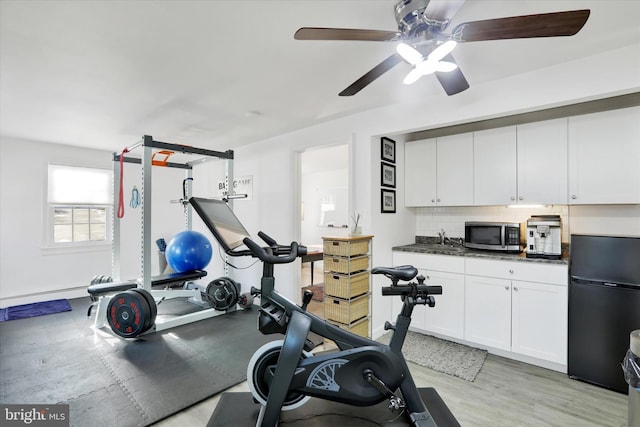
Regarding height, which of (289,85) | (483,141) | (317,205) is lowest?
(317,205)

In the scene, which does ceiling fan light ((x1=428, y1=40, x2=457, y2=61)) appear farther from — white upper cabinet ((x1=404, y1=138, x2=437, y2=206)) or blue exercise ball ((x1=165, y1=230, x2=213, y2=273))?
blue exercise ball ((x1=165, y1=230, x2=213, y2=273))

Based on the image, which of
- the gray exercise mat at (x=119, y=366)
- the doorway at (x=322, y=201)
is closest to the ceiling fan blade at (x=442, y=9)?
the gray exercise mat at (x=119, y=366)

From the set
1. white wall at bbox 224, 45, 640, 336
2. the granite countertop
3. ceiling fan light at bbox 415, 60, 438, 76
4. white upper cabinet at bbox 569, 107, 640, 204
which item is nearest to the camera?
ceiling fan light at bbox 415, 60, 438, 76

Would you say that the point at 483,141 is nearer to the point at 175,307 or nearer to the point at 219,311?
the point at 219,311

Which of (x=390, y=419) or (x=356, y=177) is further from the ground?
(x=356, y=177)

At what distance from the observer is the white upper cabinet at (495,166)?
2900mm

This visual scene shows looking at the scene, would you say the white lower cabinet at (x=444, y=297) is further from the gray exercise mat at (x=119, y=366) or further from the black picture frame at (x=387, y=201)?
the gray exercise mat at (x=119, y=366)

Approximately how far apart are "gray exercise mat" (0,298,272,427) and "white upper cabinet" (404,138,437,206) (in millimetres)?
2392

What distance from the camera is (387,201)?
3438 mm

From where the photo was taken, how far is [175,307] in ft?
14.2

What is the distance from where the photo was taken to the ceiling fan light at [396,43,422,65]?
5.06ft

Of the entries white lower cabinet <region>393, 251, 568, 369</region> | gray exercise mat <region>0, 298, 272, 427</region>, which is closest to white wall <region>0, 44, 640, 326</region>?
white lower cabinet <region>393, 251, 568, 369</region>

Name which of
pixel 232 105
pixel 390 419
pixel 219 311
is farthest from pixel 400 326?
pixel 219 311

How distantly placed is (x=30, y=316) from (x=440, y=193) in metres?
5.42
